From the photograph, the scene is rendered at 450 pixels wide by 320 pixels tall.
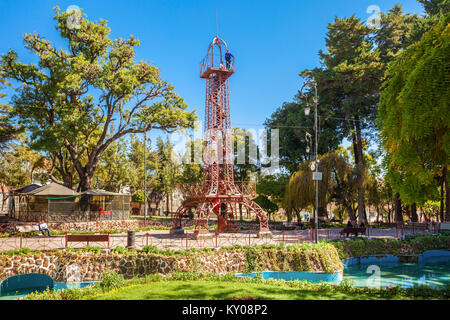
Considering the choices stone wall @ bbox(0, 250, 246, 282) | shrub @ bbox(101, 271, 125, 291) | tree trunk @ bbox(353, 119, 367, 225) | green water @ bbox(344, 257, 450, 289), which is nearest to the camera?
shrub @ bbox(101, 271, 125, 291)

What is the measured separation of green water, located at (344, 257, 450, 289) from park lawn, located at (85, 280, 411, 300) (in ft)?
20.2

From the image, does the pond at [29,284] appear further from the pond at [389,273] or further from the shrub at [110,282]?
the pond at [389,273]

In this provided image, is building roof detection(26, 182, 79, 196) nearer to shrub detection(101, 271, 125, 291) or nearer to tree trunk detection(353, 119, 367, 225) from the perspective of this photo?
shrub detection(101, 271, 125, 291)

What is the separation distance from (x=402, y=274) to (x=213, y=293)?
12.8 m

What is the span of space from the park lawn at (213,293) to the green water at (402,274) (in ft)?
20.2

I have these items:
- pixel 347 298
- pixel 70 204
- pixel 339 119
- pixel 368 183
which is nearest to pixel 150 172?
pixel 70 204

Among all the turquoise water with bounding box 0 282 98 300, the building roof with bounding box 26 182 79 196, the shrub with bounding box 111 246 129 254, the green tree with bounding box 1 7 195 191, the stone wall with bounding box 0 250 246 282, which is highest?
the green tree with bounding box 1 7 195 191

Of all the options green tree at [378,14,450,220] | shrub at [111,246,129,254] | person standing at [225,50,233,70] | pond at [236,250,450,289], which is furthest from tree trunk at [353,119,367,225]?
shrub at [111,246,129,254]

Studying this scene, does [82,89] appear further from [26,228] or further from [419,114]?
[419,114]

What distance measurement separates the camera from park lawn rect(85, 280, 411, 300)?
9.10m

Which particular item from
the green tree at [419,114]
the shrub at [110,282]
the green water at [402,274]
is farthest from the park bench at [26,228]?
the green tree at [419,114]

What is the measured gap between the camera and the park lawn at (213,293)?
9102 millimetres

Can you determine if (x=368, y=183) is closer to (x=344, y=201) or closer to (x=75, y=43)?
(x=344, y=201)

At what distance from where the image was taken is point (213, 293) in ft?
31.3
